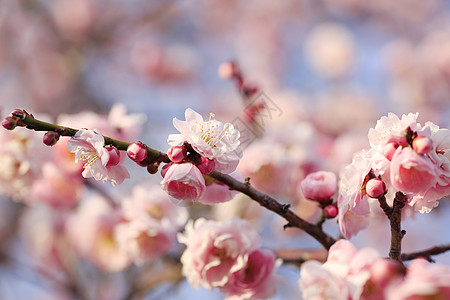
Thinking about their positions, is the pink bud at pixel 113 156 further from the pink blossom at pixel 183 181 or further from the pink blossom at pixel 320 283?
the pink blossom at pixel 320 283

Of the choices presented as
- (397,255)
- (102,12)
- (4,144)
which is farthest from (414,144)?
(102,12)

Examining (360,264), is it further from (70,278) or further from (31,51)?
(31,51)

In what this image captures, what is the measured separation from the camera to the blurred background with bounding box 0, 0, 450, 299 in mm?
3094

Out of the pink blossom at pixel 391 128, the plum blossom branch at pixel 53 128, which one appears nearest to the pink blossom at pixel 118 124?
the plum blossom branch at pixel 53 128

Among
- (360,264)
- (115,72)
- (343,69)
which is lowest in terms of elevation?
(360,264)

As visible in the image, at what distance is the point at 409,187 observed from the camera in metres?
0.84

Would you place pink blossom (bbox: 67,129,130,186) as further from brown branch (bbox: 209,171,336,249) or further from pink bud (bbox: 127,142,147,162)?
brown branch (bbox: 209,171,336,249)

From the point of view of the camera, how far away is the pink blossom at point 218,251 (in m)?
1.18

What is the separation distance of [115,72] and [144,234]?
474 centimetres

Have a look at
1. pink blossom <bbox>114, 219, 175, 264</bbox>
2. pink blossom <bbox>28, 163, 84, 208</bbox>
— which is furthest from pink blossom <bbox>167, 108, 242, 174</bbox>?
pink blossom <bbox>28, 163, 84, 208</bbox>

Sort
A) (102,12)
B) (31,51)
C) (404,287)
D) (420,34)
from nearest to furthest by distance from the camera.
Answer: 1. (404,287)
2. (31,51)
3. (420,34)
4. (102,12)

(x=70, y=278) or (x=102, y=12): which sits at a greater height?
(x=102, y=12)

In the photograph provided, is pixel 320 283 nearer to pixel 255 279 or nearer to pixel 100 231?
pixel 255 279

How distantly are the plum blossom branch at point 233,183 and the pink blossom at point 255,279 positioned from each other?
174mm
